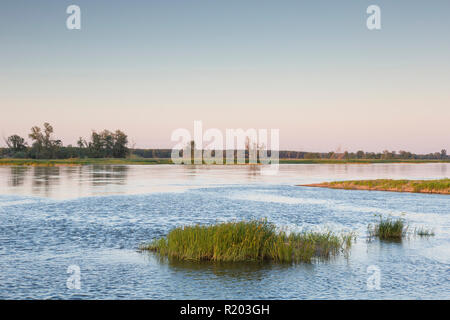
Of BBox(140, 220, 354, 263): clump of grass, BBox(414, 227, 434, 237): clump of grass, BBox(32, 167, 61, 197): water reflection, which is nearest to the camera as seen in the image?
BBox(140, 220, 354, 263): clump of grass

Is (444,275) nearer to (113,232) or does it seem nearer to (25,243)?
(113,232)

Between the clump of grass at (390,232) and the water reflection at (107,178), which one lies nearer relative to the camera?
the clump of grass at (390,232)

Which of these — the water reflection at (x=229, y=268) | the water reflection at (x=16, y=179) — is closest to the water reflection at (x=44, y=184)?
the water reflection at (x=16, y=179)

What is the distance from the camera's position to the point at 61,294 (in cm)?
1616

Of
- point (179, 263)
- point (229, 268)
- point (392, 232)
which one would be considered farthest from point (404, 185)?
point (179, 263)

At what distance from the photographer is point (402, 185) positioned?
64.8 metres

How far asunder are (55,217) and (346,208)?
1059 inches

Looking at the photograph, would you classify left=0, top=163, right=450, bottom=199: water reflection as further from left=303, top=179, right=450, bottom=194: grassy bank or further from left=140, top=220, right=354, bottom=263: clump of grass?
left=140, top=220, right=354, bottom=263: clump of grass

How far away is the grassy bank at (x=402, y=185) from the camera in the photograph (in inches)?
2397

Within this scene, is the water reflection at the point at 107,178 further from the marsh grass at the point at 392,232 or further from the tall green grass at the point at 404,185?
the marsh grass at the point at 392,232

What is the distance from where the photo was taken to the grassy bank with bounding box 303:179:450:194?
6088 centimetres

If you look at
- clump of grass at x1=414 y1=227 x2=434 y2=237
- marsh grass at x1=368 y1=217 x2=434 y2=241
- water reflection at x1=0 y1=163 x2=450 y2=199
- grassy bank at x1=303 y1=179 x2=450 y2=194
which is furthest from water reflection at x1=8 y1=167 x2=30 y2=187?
clump of grass at x1=414 y1=227 x2=434 y2=237

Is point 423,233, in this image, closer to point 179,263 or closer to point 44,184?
point 179,263
